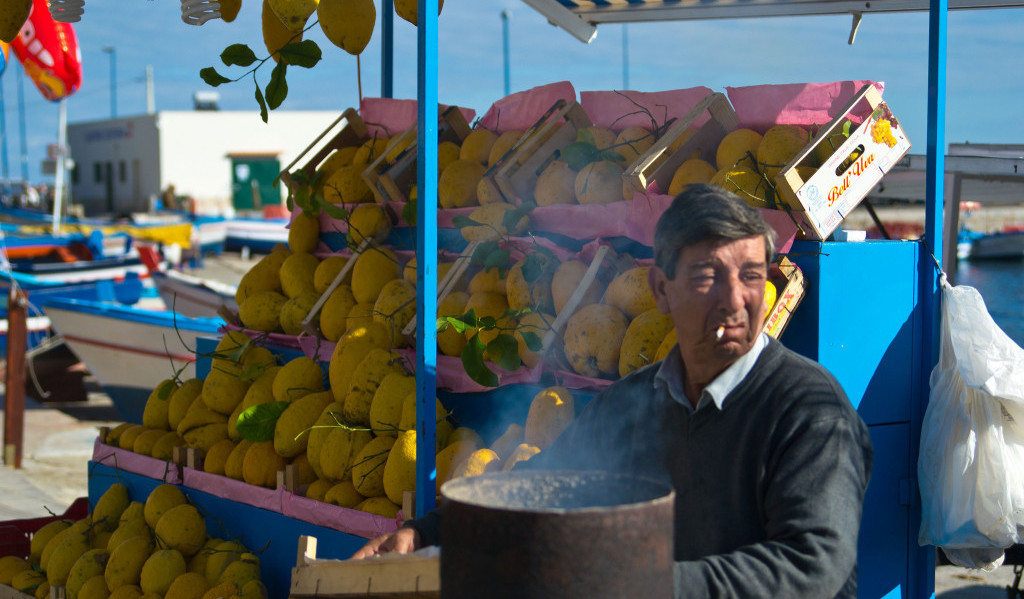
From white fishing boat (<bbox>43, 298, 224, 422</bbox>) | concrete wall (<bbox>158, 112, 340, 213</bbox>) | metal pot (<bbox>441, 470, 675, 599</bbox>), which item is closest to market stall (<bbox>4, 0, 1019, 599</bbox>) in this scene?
metal pot (<bbox>441, 470, 675, 599</bbox>)

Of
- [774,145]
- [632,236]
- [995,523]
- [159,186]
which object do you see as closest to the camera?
[995,523]

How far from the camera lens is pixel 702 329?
5.07 feet

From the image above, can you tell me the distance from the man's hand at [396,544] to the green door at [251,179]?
137 ft

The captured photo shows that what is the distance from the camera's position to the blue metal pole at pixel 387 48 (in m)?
4.45

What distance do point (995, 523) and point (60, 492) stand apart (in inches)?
251

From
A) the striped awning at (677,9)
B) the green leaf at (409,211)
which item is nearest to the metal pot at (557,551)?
the green leaf at (409,211)

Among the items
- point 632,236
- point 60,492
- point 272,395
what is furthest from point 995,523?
point 60,492

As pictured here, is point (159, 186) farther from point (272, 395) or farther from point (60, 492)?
point (272, 395)

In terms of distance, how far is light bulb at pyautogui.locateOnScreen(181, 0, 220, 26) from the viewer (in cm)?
331

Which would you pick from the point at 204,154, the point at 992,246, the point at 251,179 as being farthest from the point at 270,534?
the point at 992,246

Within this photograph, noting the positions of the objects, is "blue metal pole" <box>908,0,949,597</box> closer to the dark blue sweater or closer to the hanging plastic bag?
the hanging plastic bag

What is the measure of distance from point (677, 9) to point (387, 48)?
1.44m

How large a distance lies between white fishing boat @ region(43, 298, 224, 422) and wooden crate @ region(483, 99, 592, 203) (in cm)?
547

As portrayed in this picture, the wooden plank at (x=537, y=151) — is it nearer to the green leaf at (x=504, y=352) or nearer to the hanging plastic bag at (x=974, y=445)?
the green leaf at (x=504, y=352)
